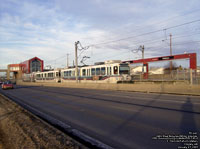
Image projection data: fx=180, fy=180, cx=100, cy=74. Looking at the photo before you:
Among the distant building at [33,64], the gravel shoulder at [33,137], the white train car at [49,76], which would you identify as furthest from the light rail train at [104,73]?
the distant building at [33,64]

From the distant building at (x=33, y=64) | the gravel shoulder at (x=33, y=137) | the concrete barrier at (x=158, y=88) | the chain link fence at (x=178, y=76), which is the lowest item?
the gravel shoulder at (x=33, y=137)

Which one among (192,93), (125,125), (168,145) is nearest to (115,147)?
(168,145)

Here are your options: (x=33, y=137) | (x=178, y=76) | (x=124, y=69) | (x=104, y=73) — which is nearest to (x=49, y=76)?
(x=104, y=73)

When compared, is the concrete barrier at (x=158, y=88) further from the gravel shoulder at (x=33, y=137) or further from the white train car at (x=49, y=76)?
the white train car at (x=49, y=76)

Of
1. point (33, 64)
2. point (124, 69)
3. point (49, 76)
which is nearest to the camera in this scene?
point (124, 69)

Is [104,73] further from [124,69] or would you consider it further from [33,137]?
[33,137]

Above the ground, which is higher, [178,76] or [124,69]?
[124,69]

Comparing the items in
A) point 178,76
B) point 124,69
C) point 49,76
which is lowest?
point 178,76

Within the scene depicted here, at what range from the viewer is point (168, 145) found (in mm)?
4715

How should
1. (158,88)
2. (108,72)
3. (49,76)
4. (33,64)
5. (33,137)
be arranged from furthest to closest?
(33,64), (49,76), (108,72), (158,88), (33,137)

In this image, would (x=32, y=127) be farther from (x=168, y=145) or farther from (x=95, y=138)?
(x=168, y=145)

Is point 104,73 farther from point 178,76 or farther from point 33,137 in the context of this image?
point 33,137

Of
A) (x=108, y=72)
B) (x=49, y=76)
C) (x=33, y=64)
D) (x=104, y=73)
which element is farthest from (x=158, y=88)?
(x=33, y=64)

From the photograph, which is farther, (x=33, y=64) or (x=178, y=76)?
(x=33, y=64)
